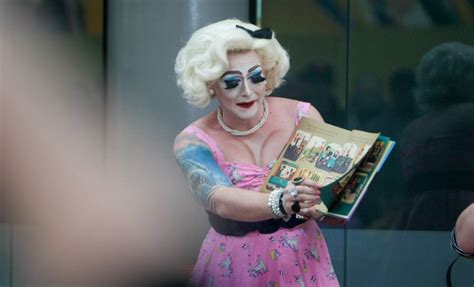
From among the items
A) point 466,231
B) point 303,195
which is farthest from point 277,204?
point 466,231

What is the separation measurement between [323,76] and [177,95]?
91cm

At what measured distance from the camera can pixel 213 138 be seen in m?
5.26

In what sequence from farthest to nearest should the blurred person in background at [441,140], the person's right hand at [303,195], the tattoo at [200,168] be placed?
the blurred person in background at [441,140], the tattoo at [200,168], the person's right hand at [303,195]

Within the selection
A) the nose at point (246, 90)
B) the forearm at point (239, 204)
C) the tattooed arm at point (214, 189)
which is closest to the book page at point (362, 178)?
the tattooed arm at point (214, 189)

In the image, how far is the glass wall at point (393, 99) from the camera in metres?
8.02

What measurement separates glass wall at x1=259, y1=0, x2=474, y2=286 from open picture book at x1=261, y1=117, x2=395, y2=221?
3005 millimetres

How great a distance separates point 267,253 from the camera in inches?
205

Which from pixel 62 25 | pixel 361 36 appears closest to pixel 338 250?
pixel 361 36

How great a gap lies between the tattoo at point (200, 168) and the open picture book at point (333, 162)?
0.65 ft

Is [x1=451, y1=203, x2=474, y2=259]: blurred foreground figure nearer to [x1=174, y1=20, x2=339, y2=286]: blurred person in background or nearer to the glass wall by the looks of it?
[x1=174, y1=20, x2=339, y2=286]: blurred person in background

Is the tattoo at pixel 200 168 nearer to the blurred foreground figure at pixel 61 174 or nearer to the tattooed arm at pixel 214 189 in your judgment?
the tattooed arm at pixel 214 189

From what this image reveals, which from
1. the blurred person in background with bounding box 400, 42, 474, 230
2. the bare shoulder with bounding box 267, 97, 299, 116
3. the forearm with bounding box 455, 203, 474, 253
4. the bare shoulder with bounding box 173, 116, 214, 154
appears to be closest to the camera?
the forearm with bounding box 455, 203, 474, 253

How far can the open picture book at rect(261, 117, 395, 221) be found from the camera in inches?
189

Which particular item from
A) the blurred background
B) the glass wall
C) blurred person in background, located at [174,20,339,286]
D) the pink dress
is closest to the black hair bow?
blurred person in background, located at [174,20,339,286]
